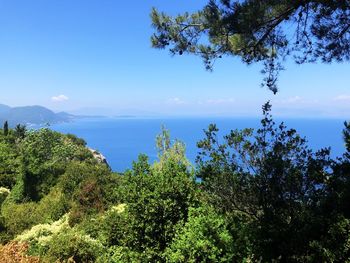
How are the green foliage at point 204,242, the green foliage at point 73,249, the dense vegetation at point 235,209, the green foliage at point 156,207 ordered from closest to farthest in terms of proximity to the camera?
the dense vegetation at point 235,209, the green foliage at point 204,242, the green foliage at point 156,207, the green foliage at point 73,249

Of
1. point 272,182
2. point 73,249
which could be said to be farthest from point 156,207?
point 73,249

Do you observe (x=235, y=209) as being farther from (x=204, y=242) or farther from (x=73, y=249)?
(x=73, y=249)

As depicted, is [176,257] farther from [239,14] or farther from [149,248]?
[239,14]

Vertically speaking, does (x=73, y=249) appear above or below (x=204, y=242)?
below

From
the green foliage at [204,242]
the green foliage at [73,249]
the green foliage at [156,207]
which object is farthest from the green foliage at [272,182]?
the green foliage at [73,249]

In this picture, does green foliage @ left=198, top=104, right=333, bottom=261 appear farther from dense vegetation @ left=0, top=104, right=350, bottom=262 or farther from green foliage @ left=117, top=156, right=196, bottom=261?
green foliage @ left=117, top=156, right=196, bottom=261

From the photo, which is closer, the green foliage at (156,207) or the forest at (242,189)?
the forest at (242,189)

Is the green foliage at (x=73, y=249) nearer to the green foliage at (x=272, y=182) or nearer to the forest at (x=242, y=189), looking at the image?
the forest at (x=242, y=189)

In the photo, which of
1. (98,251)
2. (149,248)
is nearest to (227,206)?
(149,248)

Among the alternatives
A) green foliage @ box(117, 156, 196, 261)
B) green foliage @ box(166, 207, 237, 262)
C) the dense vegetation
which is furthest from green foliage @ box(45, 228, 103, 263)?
green foliage @ box(166, 207, 237, 262)

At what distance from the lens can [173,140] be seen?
81.3 feet

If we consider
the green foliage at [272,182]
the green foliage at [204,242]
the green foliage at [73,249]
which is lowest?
the green foliage at [73,249]

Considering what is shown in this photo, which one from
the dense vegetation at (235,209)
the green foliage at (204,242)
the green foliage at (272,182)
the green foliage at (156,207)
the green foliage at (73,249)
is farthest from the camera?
the green foliage at (73,249)

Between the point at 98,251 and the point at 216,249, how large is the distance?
3.95 m
